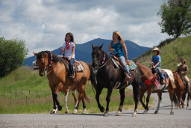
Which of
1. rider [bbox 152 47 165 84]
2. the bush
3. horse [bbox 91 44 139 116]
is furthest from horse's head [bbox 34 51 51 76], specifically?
the bush

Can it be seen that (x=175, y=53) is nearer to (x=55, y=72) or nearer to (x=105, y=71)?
(x=55, y=72)

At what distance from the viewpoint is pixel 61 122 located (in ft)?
39.7

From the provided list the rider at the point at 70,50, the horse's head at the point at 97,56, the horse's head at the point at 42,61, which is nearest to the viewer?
the horse's head at the point at 97,56

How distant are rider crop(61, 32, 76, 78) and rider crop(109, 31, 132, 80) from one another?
1.81 metres

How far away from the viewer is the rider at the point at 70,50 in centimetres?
1778

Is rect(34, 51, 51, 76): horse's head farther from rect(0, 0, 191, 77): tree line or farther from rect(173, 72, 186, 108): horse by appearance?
rect(0, 0, 191, 77): tree line

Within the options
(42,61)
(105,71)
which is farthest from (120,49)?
(42,61)

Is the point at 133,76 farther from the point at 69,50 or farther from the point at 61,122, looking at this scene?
the point at 61,122

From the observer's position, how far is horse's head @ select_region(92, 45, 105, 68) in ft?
51.5

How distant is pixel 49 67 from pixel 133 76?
122 inches

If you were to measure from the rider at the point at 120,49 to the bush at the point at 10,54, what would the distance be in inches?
2837

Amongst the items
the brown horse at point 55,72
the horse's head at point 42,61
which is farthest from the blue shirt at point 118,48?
the horse's head at point 42,61

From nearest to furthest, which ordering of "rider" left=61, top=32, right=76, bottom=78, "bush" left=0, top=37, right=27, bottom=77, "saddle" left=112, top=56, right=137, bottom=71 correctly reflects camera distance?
"saddle" left=112, top=56, right=137, bottom=71 < "rider" left=61, top=32, right=76, bottom=78 < "bush" left=0, top=37, right=27, bottom=77

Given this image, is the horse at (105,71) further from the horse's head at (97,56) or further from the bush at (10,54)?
the bush at (10,54)
